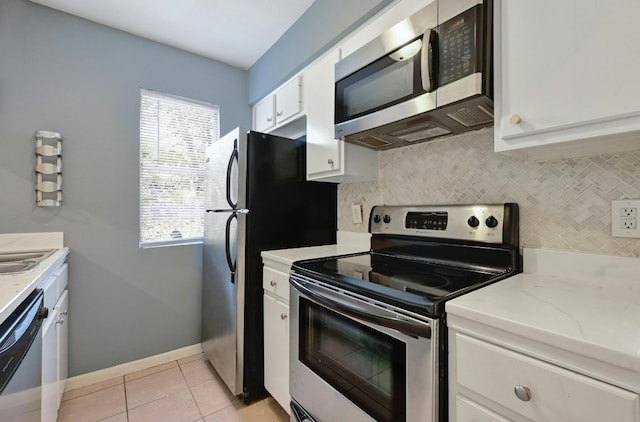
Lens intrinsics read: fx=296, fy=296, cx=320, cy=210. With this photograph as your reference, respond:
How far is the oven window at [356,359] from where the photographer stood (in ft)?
3.18

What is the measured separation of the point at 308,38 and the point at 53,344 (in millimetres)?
2300

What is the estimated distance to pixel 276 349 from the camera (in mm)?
1671

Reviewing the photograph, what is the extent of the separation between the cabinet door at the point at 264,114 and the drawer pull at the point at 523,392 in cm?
228

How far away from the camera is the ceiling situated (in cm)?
196

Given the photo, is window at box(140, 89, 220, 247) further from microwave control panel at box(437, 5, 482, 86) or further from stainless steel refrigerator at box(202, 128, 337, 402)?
microwave control panel at box(437, 5, 482, 86)

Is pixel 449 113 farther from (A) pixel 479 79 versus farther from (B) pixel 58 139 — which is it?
(B) pixel 58 139

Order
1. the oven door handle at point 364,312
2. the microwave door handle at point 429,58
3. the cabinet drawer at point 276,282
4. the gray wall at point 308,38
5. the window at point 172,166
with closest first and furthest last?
the oven door handle at point 364,312 < the microwave door handle at point 429,58 < the cabinet drawer at point 276,282 < the gray wall at point 308,38 < the window at point 172,166

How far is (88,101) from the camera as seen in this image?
2.09 metres

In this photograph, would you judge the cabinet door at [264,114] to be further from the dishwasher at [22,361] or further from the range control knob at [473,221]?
the dishwasher at [22,361]

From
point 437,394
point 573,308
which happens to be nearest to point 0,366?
point 437,394

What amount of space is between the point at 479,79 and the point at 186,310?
256 cm

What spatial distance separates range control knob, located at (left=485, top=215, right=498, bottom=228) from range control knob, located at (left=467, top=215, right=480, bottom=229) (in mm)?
39

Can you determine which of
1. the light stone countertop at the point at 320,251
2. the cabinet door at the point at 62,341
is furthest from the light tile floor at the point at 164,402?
the light stone countertop at the point at 320,251

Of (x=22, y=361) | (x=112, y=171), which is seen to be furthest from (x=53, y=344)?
(x=112, y=171)
